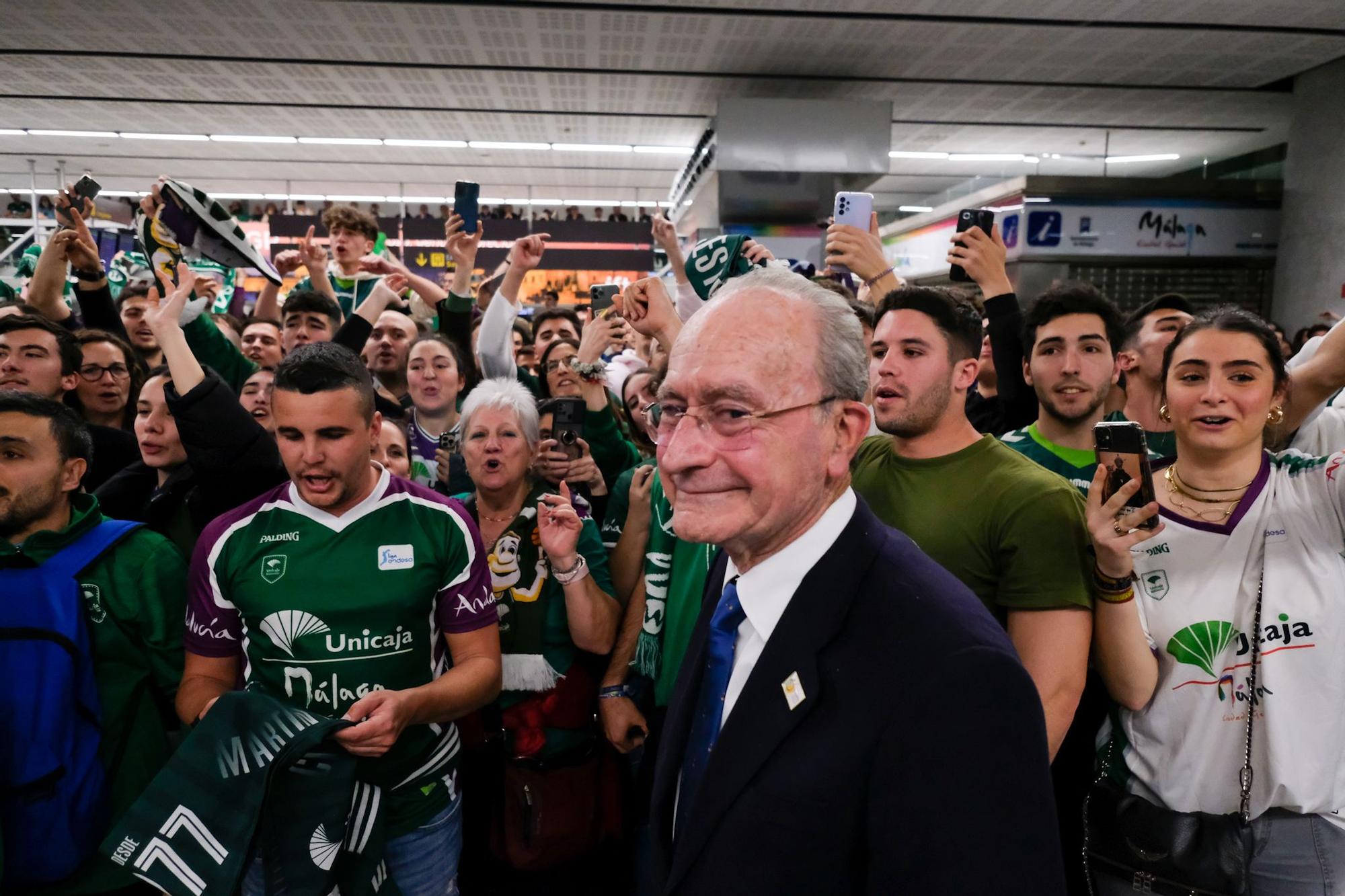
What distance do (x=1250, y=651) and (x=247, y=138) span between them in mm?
11713

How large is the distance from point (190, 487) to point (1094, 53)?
733cm

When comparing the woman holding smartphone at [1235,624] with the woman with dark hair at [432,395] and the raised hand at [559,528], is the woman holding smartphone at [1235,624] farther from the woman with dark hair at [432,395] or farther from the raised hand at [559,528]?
the woman with dark hair at [432,395]

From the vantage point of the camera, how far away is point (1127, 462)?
1.45 m

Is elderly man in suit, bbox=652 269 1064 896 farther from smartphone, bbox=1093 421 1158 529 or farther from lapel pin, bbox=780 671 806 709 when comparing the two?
smartphone, bbox=1093 421 1158 529

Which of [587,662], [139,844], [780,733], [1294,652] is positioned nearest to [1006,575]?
[1294,652]

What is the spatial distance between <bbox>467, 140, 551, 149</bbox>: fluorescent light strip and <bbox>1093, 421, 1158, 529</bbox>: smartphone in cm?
1017

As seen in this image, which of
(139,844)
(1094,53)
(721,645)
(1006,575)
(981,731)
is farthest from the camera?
(1094,53)

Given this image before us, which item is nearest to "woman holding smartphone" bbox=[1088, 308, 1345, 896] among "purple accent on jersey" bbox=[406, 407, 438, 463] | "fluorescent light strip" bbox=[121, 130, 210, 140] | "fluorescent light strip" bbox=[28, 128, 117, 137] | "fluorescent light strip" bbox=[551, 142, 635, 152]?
"purple accent on jersey" bbox=[406, 407, 438, 463]

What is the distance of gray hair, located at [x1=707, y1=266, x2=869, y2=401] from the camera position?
1.10 m

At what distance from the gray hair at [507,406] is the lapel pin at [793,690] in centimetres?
162

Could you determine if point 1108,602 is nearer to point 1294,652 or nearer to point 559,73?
point 1294,652

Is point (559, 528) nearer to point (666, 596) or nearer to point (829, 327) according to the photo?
point (666, 596)

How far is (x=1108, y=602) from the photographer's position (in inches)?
61.9

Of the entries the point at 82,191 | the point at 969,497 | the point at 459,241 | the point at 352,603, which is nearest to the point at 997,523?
the point at 969,497
